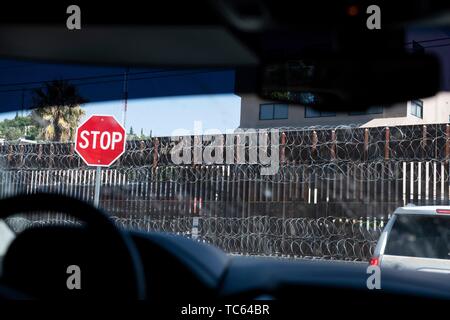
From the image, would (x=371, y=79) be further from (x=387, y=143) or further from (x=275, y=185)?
(x=387, y=143)

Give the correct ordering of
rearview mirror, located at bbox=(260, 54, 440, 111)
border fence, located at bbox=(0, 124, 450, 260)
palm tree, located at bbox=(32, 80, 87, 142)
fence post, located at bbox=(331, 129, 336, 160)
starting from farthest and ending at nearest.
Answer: fence post, located at bbox=(331, 129, 336, 160)
palm tree, located at bbox=(32, 80, 87, 142)
border fence, located at bbox=(0, 124, 450, 260)
rearview mirror, located at bbox=(260, 54, 440, 111)

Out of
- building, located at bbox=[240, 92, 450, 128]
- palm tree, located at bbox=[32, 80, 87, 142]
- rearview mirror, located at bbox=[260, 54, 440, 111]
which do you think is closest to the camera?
rearview mirror, located at bbox=[260, 54, 440, 111]

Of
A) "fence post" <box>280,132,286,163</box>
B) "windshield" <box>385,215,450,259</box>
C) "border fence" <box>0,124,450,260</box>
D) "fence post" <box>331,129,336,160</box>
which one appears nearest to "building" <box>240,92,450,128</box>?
"border fence" <box>0,124,450,260</box>

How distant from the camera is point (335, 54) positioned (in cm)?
277

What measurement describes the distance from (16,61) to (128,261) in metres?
2.46

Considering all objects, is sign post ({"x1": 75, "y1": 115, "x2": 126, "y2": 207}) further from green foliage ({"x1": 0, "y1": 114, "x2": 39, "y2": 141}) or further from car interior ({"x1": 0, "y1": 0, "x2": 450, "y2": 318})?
green foliage ({"x1": 0, "y1": 114, "x2": 39, "y2": 141})

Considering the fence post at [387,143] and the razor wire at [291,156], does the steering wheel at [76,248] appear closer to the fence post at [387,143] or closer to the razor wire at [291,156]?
the razor wire at [291,156]

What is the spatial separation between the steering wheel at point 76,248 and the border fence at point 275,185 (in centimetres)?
31

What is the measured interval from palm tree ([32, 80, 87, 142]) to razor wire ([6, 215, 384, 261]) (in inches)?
34.4

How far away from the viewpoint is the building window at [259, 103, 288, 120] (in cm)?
373

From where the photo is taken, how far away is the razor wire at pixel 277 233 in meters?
3.99

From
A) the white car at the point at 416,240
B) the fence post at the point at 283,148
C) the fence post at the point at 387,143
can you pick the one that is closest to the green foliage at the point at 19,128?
the fence post at the point at 283,148
